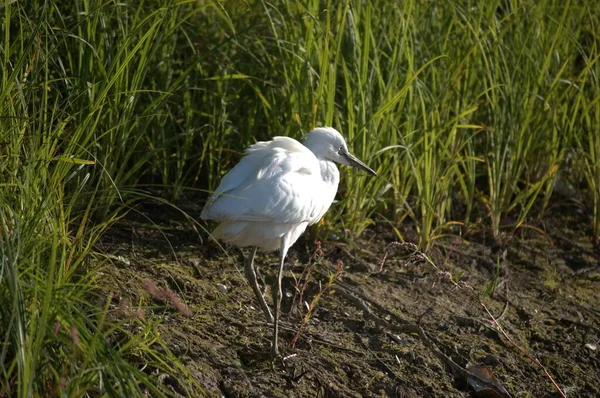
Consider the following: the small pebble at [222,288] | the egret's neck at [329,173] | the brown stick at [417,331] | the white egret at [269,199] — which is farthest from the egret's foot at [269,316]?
the egret's neck at [329,173]

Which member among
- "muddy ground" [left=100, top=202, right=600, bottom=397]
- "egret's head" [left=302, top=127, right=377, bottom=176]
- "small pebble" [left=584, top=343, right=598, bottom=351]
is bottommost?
"small pebble" [left=584, top=343, right=598, bottom=351]

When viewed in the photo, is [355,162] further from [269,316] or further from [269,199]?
[269,316]

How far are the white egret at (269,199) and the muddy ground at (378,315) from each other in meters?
0.13

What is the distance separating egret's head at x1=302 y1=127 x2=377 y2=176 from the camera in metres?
4.34

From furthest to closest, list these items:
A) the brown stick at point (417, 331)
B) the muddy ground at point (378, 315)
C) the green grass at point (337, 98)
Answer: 1. the green grass at point (337, 98)
2. the brown stick at point (417, 331)
3. the muddy ground at point (378, 315)

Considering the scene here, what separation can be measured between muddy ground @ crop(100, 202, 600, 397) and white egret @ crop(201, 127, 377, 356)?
0.44 feet

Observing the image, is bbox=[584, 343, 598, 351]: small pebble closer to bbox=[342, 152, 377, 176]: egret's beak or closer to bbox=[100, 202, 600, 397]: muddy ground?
bbox=[100, 202, 600, 397]: muddy ground

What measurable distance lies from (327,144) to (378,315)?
82 cm

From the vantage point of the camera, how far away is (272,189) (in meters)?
3.94

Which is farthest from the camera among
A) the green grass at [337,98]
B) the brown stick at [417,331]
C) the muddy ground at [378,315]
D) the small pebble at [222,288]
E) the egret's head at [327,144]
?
the egret's head at [327,144]

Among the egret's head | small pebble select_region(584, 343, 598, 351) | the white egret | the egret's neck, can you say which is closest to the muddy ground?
small pebble select_region(584, 343, 598, 351)

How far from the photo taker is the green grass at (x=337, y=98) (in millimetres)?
4004

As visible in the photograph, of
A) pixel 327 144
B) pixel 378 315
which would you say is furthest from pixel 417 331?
pixel 327 144

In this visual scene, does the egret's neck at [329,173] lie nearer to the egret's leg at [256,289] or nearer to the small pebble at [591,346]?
the egret's leg at [256,289]
